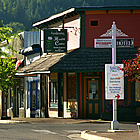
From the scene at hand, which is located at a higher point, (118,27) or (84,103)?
(118,27)

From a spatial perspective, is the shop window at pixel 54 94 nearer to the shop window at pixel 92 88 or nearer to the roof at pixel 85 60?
the roof at pixel 85 60

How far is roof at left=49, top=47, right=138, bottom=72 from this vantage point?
84.5 ft

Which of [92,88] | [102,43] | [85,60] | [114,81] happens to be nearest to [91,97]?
[92,88]

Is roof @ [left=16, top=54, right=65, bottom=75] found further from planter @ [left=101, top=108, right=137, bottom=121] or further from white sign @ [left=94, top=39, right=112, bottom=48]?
white sign @ [left=94, top=39, right=112, bottom=48]

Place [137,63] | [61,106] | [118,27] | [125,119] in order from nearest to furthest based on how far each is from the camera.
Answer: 1. [137,63]
2. [125,119]
3. [118,27]
4. [61,106]

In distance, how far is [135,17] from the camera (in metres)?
27.4

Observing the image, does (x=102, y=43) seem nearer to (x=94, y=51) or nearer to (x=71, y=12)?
(x=94, y=51)

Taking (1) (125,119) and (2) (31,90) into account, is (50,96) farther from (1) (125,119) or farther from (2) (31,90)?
(1) (125,119)

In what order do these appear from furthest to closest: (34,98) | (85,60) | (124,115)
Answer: (34,98) → (85,60) → (124,115)

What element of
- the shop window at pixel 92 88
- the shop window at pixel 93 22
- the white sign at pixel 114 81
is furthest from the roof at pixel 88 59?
the white sign at pixel 114 81

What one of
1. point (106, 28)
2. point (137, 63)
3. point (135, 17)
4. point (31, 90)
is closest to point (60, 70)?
point (106, 28)

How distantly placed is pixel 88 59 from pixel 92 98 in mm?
2733

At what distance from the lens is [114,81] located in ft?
58.3

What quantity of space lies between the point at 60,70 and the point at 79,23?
3.64 m
